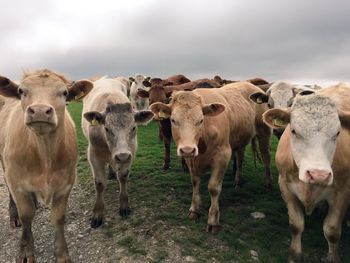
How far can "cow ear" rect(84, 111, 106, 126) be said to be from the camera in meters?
6.07

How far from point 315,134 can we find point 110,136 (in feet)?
9.82


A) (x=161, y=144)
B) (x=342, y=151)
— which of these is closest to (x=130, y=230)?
(x=342, y=151)

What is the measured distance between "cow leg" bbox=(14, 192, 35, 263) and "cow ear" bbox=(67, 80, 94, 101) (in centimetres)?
141

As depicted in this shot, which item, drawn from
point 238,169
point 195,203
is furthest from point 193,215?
point 238,169

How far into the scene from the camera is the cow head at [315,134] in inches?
163

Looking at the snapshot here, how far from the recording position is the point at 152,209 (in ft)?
23.2

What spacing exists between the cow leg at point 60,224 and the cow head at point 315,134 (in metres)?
3.12

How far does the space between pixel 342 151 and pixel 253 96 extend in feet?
8.77

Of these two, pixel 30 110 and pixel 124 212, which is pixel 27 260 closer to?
pixel 124 212

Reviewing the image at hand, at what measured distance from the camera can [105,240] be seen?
20.0 feet

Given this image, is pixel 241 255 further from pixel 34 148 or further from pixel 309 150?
pixel 34 148

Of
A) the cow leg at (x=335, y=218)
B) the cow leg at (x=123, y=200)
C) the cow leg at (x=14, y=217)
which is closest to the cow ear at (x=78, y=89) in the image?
the cow leg at (x=123, y=200)

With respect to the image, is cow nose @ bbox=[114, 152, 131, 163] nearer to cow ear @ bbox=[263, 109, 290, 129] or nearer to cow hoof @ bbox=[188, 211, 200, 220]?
cow hoof @ bbox=[188, 211, 200, 220]

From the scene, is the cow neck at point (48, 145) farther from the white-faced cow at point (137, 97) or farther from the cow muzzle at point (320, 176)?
the white-faced cow at point (137, 97)
